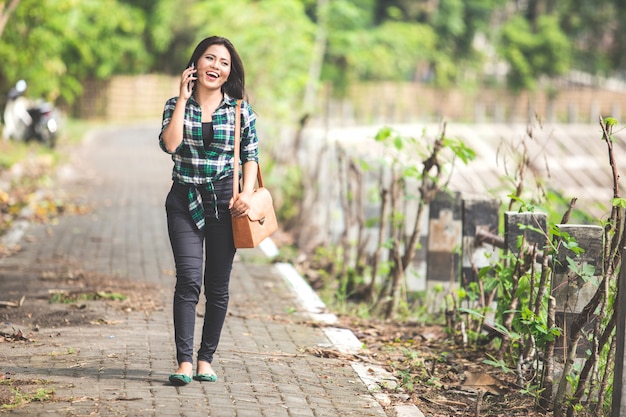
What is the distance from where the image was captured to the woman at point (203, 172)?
5.50m

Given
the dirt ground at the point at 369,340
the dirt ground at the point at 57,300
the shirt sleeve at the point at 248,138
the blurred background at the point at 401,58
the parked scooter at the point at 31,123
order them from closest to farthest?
1. the shirt sleeve at the point at 248,138
2. the dirt ground at the point at 369,340
3. the dirt ground at the point at 57,300
4. the parked scooter at the point at 31,123
5. the blurred background at the point at 401,58

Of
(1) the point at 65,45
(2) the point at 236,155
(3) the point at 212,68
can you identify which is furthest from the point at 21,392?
(1) the point at 65,45

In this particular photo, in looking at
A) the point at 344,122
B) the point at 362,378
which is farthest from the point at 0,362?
the point at 344,122

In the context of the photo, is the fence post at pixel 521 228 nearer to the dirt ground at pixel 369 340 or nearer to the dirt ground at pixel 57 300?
the dirt ground at pixel 369 340

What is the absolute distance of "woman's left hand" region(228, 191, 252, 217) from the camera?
Result: 5.47 m

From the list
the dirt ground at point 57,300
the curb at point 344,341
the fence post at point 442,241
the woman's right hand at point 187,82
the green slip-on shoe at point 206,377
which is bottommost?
the curb at point 344,341

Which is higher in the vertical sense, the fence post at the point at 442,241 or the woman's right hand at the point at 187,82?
the woman's right hand at the point at 187,82

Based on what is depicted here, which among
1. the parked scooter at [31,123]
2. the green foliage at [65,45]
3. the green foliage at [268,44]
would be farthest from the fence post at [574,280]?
the parked scooter at [31,123]

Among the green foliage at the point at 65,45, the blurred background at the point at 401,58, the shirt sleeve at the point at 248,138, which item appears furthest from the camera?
the blurred background at the point at 401,58

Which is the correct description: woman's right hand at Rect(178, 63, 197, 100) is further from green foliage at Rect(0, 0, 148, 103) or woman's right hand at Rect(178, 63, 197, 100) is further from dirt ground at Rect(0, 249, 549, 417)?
green foliage at Rect(0, 0, 148, 103)

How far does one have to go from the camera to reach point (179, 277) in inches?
218

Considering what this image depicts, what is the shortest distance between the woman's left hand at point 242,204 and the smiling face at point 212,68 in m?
0.60

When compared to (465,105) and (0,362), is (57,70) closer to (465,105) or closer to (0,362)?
(0,362)

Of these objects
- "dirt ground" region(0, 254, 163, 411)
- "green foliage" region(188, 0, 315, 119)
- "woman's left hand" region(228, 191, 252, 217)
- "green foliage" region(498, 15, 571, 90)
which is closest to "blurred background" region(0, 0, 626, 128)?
"green foliage" region(498, 15, 571, 90)
